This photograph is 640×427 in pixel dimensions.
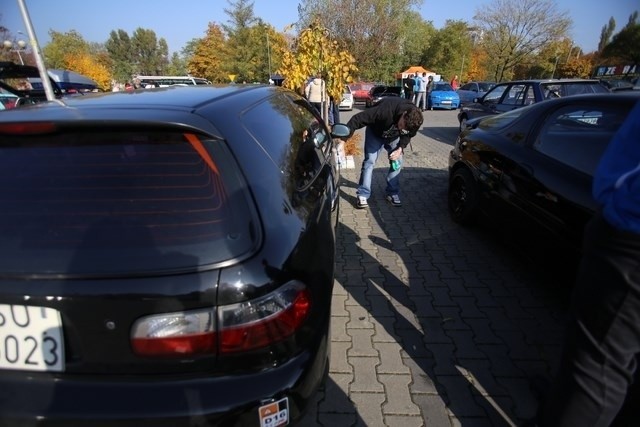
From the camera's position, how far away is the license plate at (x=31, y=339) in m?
1.19

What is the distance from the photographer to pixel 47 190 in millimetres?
1352

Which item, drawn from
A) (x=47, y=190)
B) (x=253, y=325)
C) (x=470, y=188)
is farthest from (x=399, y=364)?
(x=470, y=188)

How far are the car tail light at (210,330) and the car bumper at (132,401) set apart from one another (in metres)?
0.11

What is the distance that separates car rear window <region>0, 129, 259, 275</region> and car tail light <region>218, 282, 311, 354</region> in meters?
0.18

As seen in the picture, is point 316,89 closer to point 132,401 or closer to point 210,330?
point 210,330

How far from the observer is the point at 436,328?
2621mm

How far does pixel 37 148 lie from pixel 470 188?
3746 millimetres

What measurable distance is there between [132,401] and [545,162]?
9.82ft

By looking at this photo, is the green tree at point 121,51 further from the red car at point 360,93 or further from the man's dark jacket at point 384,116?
the man's dark jacket at point 384,116

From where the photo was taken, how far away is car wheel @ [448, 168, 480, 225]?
155 inches

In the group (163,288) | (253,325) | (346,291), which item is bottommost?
(346,291)

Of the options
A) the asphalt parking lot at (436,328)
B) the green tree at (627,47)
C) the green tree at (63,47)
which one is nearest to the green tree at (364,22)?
the asphalt parking lot at (436,328)

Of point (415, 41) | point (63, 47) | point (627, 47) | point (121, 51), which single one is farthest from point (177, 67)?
point (627, 47)

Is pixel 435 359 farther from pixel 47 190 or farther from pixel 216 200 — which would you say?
pixel 47 190
